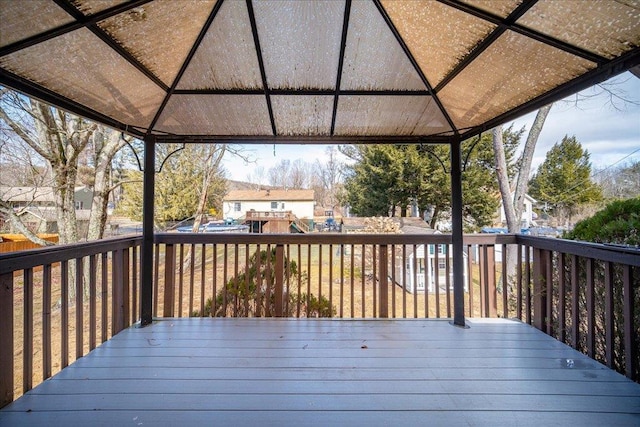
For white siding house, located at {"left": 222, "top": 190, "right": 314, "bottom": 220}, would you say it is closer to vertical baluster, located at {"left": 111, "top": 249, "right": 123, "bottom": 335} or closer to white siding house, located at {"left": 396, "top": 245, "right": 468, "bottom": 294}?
white siding house, located at {"left": 396, "top": 245, "right": 468, "bottom": 294}

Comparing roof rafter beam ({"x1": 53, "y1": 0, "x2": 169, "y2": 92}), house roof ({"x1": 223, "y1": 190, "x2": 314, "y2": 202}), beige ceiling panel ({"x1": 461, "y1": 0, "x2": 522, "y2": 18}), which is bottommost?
roof rafter beam ({"x1": 53, "y1": 0, "x2": 169, "y2": 92})

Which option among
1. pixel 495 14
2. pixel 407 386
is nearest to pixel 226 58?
pixel 495 14

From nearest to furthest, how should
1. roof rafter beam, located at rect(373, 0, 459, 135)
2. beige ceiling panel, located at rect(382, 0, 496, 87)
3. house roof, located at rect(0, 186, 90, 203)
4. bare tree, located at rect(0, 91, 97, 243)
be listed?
1. beige ceiling panel, located at rect(382, 0, 496, 87)
2. roof rafter beam, located at rect(373, 0, 459, 135)
3. bare tree, located at rect(0, 91, 97, 243)
4. house roof, located at rect(0, 186, 90, 203)

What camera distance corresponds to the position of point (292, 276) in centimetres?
489

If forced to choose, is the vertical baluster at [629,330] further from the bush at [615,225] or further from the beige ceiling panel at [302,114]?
the beige ceiling panel at [302,114]

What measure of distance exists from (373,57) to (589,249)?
2.42 metres

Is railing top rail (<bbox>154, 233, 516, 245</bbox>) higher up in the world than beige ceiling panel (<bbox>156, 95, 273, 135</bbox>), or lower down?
lower down

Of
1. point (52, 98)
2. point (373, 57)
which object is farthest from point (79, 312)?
point (373, 57)

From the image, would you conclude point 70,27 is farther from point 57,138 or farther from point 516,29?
point 57,138

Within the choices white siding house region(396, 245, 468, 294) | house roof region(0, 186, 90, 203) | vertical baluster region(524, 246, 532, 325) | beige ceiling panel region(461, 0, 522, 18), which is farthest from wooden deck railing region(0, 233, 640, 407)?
house roof region(0, 186, 90, 203)

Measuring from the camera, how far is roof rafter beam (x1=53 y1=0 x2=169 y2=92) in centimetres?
163

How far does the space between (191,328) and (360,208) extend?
12195 millimetres

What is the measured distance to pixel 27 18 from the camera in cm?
160

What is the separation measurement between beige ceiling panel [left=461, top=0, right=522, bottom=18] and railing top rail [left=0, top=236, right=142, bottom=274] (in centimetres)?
327
